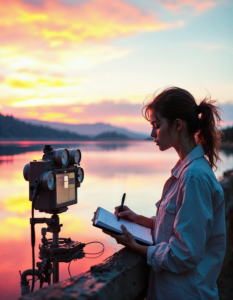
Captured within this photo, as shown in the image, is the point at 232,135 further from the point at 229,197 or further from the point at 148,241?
the point at 148,241

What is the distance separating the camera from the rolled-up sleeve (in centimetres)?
117

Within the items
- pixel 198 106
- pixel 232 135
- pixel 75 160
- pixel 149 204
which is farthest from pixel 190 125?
pixel 232 135

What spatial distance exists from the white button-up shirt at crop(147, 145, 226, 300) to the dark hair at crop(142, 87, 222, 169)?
11 centimetres

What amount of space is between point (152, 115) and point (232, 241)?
6.53 metres

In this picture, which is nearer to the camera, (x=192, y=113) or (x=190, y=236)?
(x=190, y=236)

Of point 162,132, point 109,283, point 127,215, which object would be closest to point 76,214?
point 127,215

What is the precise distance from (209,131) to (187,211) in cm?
48

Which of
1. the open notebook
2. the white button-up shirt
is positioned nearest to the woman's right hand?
the open notebook

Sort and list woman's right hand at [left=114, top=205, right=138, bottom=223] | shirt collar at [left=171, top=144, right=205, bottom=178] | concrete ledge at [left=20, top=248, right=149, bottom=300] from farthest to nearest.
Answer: woman's right hand at [left=114, top=205, right=138, bottom=223]
shirt collar at [left=171, top=144, right=205, bottom=178]
concrete ledge at [left=20, top=248, right=149, bottom=300]

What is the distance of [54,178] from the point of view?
2.03m

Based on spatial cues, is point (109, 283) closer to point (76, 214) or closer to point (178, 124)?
point (178, 124)

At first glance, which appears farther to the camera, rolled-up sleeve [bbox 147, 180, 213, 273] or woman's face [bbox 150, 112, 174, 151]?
woman's face [bbox 150, 112, 174, 151]

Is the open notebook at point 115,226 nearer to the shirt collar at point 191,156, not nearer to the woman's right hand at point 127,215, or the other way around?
the woman's right hand at point 127,215

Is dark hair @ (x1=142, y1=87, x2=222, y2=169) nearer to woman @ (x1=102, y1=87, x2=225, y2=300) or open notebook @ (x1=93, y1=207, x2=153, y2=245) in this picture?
woman @ (x1=102, y1=87, x2=225, y2=300)
